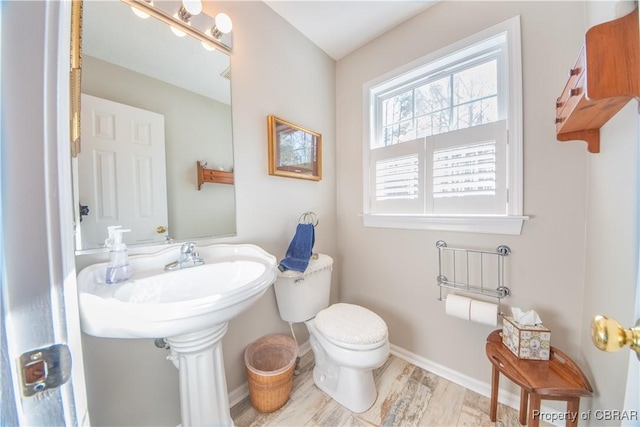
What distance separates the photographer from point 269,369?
55.8 inches

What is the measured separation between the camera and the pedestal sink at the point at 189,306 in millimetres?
609

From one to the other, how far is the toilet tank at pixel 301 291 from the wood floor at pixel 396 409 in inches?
16.7

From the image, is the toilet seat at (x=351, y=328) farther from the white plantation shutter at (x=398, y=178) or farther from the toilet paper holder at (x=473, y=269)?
the white plantation shutter at (x=398, y=178)

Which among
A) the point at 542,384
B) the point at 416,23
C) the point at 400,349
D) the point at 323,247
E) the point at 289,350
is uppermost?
the point at 416,23

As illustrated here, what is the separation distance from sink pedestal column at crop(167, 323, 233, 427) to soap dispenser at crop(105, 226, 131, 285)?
0.95 ft

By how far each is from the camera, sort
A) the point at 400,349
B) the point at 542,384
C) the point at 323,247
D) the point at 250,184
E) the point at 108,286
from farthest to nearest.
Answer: the point at 323,247 < the point at 400,349 < the point at 250,184 < the point at 542,384 < the point at 108,286

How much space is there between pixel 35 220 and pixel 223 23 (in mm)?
1286

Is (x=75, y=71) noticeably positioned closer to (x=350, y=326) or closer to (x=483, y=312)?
(x=350, y=326)

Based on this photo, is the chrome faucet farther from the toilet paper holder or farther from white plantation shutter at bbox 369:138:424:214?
the toilet paper holder

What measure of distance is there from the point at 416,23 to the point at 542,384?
1987 millimetres

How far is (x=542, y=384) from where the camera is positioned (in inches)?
34.8

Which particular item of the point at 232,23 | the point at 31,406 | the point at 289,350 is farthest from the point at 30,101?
the point at 289,350

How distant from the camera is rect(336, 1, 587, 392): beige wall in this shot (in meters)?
1.06

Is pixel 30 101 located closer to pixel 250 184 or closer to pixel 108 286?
pixel 108 286
